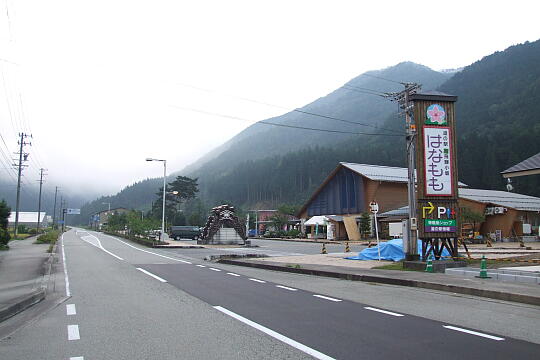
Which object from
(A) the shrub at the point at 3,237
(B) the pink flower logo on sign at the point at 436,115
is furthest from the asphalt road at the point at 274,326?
(A) the shrub at the point at 3,237

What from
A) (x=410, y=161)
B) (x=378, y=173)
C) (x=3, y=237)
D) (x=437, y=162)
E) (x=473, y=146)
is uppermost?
(x=473, y=146)

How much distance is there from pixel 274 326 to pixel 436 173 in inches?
453

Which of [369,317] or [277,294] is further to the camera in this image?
[277,294]

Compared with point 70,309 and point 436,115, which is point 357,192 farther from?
point 70,309

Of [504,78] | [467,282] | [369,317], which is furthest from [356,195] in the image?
[504,78]

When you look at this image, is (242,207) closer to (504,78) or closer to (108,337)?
(504,78)

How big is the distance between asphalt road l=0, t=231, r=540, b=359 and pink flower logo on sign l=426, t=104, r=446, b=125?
7602mm

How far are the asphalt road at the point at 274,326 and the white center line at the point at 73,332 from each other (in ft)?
0.06

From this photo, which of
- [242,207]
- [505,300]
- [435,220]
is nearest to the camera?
[505,300]

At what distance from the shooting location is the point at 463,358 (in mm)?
5230

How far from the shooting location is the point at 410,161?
17.4 metres

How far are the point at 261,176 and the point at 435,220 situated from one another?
127111mm

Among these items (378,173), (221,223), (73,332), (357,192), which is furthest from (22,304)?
(378,173)

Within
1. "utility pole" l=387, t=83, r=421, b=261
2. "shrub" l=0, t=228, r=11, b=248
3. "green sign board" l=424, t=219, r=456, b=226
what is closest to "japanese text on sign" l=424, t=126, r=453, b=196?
"utility pole" l=387, t=83, r=421, b=261
